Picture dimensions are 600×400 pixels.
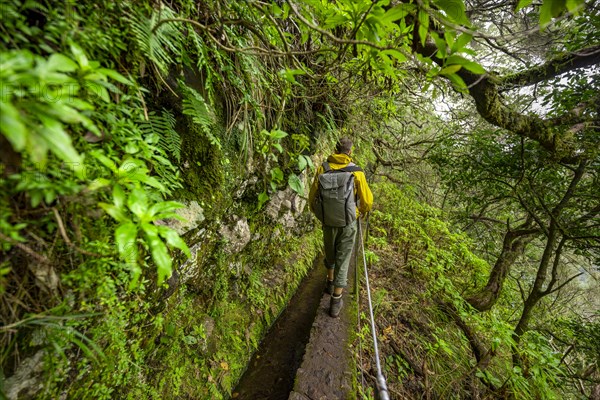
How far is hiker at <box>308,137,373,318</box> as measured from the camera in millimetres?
3260

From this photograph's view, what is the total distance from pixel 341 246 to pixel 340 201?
0.78 metres

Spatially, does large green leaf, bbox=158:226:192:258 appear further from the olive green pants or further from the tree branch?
the tree branch

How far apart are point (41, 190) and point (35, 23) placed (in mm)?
805

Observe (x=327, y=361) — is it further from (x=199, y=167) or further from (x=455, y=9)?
(x=455, y=9)

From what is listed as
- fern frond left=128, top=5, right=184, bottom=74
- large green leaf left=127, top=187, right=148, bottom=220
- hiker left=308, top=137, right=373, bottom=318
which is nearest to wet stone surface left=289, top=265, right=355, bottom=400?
hiker left=308, top=137, right=373, bottom=318

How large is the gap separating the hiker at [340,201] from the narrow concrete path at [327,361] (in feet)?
0.64

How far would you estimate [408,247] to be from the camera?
5.57 metres

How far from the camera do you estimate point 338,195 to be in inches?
128

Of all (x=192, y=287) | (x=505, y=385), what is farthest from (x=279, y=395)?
(x=505, y=385)

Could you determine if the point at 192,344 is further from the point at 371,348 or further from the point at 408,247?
the point at 408,247

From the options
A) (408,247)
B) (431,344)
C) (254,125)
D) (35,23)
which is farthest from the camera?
(408,247)

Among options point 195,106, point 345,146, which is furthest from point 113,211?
point 345,146

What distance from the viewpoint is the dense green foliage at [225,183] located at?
1053 mm

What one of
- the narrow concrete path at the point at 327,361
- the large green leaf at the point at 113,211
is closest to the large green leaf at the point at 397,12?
the large green leaf at the point at 113,211
